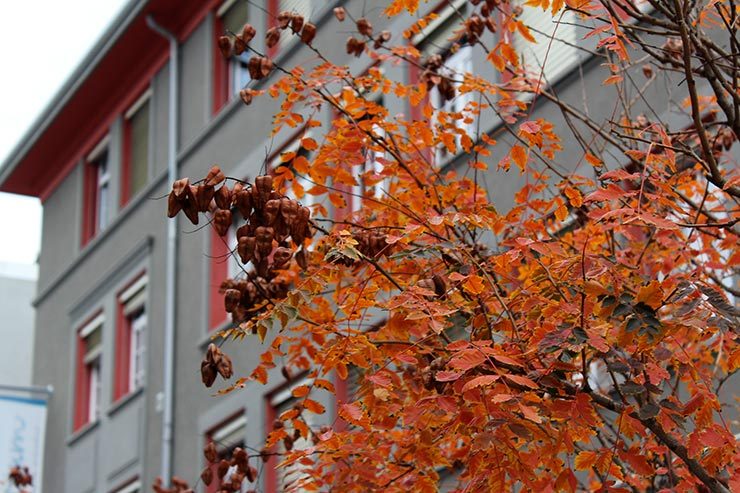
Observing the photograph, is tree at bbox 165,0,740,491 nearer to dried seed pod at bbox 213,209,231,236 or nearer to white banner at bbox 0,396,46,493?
dried seed pod at bbox 213,209,231,236

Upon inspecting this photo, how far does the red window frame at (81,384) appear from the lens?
25.0 meters

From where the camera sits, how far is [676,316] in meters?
6.97

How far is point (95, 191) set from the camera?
26.9 meters

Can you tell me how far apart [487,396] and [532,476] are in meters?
0.49

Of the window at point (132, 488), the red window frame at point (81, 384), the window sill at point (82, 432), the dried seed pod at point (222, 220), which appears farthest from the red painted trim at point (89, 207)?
the dried seed pod at point (222, 220)

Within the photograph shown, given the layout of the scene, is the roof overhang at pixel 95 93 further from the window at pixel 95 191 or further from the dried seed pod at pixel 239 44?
the dried seed pod at pixel 239 44

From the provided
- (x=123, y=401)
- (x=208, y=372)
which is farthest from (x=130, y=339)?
(x=208, y=372)

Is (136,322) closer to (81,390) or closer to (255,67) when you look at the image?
(81,390)

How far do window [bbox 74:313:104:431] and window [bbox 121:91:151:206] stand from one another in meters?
2.14

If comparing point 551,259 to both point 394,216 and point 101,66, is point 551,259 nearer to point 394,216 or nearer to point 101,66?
point 394,216

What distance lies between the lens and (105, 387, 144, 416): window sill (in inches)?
886

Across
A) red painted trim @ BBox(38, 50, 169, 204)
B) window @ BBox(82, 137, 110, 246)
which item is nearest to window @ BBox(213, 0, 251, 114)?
red painted trim @ BBox(38, 50, 169, 204)

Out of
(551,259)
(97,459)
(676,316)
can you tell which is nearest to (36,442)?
(97,459)

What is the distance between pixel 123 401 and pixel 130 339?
58.9 inches
